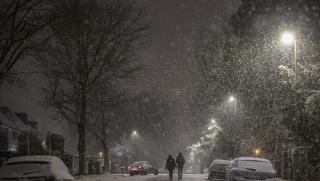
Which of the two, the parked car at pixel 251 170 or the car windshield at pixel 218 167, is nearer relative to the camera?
the parked car at pixel 251 170

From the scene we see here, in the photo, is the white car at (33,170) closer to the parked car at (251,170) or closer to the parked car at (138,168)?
the parked car at (251,170)

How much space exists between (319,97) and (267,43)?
27.9 meters

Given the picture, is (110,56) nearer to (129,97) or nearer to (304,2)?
(129,97)

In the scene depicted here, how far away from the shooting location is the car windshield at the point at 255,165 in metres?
22.8

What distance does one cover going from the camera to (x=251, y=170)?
22.5 metres

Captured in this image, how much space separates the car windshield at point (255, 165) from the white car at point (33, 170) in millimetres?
9427

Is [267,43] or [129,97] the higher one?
[267,43]

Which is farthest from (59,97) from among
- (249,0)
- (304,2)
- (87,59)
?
(249,0)

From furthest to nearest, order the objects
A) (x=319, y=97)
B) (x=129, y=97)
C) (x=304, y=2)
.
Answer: (x=304, y=2) → (x=129, y=97) → (x=319, y=97)

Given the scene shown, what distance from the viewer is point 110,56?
141ft

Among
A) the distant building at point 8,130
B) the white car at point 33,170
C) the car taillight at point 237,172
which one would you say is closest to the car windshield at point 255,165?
the car taillight at point 237,172

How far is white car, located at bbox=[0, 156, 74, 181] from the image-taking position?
14328mm

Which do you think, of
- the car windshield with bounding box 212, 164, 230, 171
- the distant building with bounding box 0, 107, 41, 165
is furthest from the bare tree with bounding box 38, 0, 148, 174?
the distant building with bounding box 0, 107, 41, 165

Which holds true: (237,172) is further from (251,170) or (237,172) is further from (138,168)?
(138,168)
